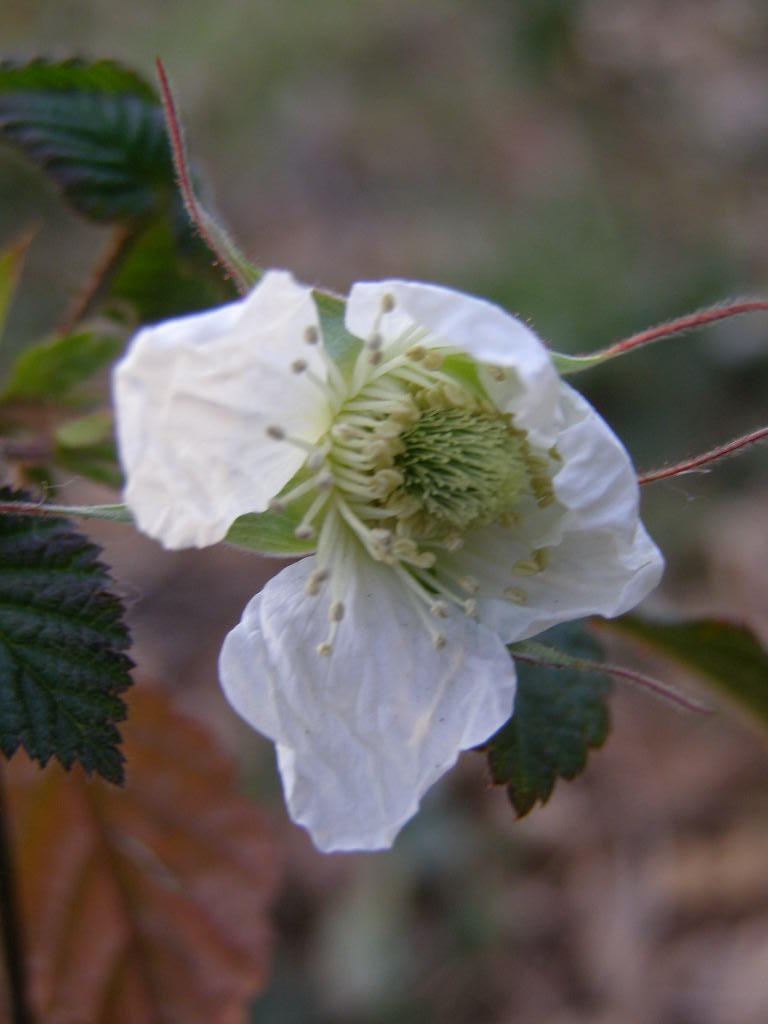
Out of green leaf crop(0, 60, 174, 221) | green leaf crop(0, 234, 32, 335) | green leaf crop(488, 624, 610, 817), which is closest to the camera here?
green leaf crop(488, 624, 610, 817)

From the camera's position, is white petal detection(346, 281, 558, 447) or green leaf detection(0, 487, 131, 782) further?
green leaf detection(0, 487, 131, 782)

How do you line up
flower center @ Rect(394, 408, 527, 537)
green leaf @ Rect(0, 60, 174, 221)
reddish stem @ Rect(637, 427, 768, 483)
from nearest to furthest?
reddish stem @ Rect(637, 427, 768, 483)
flower center @ Rect(394, 408, 527, 537)
green leaf @ Rect(0, 60, 174, 221)

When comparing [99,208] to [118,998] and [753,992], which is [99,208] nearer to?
[118,998]

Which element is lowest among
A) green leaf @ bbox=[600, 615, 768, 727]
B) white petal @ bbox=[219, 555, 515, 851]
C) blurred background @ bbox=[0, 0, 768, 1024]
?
blurred background @ bbox=[0, 0, 768, 1024]

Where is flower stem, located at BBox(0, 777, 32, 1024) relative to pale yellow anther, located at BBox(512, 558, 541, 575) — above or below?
below

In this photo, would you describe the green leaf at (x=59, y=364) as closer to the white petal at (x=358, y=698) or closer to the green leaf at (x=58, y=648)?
the green leaf at (x=58, y=648)

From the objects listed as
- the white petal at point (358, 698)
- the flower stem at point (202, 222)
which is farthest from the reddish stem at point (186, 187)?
the white petal at point (358, 698)

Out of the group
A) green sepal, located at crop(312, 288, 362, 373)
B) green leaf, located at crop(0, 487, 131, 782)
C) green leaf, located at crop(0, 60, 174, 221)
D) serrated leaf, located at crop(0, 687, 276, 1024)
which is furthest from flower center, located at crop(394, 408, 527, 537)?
serrated leaf, located at crop(0, 687, 276, 1024)

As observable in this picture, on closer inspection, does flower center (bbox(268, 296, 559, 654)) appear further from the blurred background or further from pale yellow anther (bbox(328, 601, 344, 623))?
the blurred background
